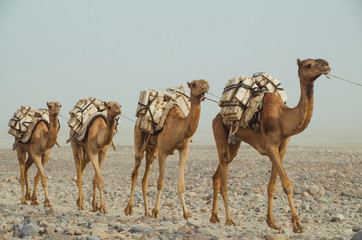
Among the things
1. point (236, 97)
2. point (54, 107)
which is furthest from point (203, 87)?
point (54, 107)

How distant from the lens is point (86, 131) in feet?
42.8

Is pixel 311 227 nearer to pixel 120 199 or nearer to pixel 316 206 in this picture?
pixel 316 206

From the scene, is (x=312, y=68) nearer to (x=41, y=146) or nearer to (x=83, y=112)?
(x=83, y=112)

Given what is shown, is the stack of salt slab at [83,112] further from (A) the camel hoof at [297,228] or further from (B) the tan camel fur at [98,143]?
(A) the camel hoof at [297,228]

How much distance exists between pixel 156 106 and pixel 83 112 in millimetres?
3177

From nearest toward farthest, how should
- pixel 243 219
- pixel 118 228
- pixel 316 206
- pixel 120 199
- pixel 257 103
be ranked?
1. pixel 118 228
2. pixel 257 103
3. pixel 243 219
4. pixel 316 206
5. pixel 120 199

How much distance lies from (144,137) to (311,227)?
4.69 m

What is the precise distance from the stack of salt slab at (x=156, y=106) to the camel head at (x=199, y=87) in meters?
1.55

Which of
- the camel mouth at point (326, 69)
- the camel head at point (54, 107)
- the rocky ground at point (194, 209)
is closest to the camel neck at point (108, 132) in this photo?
the camel head at point (54, 107)

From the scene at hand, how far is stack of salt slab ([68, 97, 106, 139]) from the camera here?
13508 millimetres

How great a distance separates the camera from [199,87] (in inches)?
380

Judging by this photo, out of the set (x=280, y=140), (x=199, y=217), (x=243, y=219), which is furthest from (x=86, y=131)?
(x=280, y=140)

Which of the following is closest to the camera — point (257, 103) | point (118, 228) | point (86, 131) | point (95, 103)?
point (118, 228)

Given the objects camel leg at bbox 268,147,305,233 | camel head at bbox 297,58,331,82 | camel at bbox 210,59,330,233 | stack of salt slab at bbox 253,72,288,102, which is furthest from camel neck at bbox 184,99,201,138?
camel head at bbox 297,58,331,82
